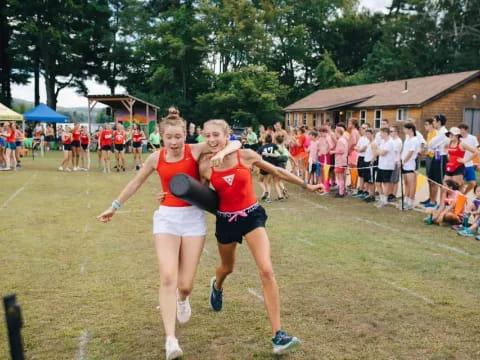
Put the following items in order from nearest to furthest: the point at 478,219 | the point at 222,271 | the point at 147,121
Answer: the point at 222,271 < the point at 478,219 < the point at 147,121

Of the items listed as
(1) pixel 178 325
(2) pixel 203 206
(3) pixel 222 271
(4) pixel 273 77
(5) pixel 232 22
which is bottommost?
(1) pixel 178 325

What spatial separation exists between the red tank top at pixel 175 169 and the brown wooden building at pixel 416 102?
86.1ft

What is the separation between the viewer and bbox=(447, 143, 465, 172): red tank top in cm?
1013

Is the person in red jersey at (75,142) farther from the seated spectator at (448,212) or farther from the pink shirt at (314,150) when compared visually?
the seated spectator at (448,212)

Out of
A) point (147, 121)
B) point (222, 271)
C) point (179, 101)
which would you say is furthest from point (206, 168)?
point (179, 101)

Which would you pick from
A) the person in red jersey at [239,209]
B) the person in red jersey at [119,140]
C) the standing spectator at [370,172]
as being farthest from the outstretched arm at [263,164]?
the person in red jersey at [119,140]

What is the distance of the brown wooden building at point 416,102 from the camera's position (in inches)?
1115

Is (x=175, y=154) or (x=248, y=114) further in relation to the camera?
(x=248, y=114)

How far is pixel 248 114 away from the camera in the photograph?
42.8m

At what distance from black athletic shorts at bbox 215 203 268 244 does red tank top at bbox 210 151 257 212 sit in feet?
0.21

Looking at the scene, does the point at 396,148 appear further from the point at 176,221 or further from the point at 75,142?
the point at 75,142

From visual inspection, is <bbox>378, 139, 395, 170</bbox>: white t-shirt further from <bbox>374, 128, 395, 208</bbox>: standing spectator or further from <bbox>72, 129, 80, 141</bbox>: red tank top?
<bbox>72, 129, 80, 141</bbox>: red tank top

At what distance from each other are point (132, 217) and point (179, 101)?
38.1 m

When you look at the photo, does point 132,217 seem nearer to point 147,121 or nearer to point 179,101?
point 147,121
